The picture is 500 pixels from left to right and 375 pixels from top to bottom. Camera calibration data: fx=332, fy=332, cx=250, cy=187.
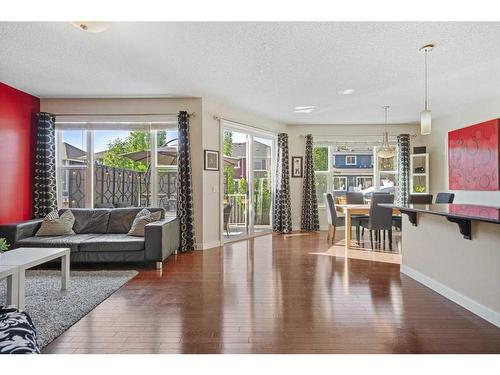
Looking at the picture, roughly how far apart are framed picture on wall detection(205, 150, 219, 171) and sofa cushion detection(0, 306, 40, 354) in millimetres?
4049

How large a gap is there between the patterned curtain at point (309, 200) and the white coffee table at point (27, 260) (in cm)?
532

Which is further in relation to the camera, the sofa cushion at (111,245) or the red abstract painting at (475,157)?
the red abstract painting at (475,157)

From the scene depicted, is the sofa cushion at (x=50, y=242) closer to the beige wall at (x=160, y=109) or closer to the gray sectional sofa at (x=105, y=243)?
the gray sectional sofa at (x=105, y=243)

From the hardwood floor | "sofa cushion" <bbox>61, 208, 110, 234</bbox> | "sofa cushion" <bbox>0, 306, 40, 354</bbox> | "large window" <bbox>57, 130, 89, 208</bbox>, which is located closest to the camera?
"sofa cushion" <bbox>0, 306, 40, 354</bbox>

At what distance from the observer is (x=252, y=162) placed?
6945 millimetres

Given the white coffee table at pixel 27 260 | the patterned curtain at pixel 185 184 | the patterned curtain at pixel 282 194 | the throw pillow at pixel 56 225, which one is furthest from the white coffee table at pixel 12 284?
the patterned curtain at pixel 282 194

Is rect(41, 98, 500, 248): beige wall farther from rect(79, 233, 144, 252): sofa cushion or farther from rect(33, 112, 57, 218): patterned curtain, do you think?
rect(79, 233, 144, 252): sofa cushion

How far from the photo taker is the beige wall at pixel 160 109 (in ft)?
18.0

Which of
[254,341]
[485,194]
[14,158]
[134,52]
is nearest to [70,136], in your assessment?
[14,158]

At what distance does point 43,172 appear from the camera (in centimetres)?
526

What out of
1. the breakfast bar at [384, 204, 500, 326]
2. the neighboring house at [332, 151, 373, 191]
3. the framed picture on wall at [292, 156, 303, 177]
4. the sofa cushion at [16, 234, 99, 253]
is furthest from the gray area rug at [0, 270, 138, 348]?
the neighboring house at [332, 151, 373, 191]

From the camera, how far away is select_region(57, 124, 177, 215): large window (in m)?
5.61
